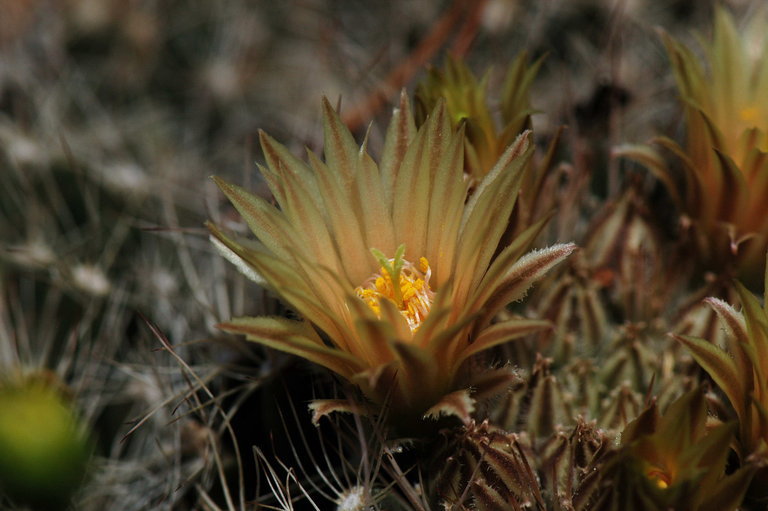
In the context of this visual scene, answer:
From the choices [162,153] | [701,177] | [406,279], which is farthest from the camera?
[162,153]

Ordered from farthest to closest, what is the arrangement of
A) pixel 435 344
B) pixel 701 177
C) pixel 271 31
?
1. pixel 271 31
2. pixel 701 177
3. pixel 435 344

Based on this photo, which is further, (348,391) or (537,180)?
(537,180)

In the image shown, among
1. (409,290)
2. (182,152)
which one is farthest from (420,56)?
(409,290)

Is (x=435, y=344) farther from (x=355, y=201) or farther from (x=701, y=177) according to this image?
(x=701, y=177)

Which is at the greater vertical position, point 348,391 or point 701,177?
point 701,177

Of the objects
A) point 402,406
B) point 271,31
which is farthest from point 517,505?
point 271,31

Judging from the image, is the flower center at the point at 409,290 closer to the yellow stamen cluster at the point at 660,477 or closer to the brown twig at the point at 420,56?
the yellow stamen cluster at the point at 660,477

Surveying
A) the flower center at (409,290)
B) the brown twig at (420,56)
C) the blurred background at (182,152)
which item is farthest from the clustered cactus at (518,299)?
the brown twig at (420,56)

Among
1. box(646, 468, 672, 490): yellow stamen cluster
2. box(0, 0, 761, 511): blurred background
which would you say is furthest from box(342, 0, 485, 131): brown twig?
box(646, 468, 672, 490): yellow stamen cluster
